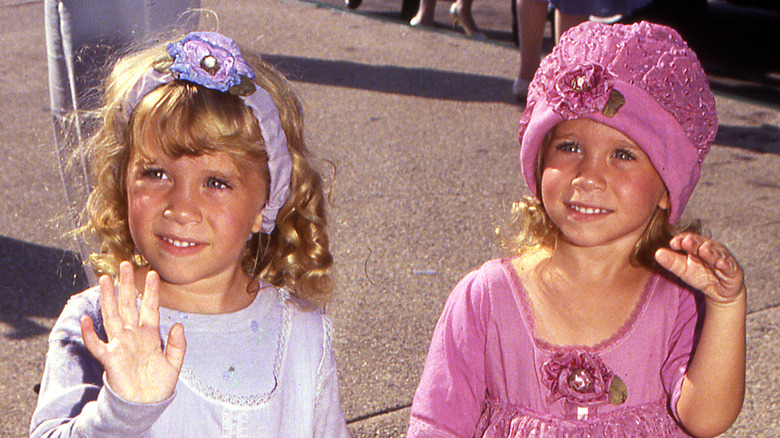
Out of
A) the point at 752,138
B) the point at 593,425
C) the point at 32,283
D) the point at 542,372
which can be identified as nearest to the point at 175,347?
the point at 542,372

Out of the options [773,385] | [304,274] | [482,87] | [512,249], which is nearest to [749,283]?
[773,385]

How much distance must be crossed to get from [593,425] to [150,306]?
1.04m

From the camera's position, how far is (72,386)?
78.6 inches

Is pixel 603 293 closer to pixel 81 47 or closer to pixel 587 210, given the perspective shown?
pixel 587 210

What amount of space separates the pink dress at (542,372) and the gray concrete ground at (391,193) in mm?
975

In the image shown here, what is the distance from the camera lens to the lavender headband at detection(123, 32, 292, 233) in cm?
204

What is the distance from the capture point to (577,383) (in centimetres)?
224

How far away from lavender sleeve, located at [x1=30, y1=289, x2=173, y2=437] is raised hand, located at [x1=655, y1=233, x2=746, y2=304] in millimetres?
1040

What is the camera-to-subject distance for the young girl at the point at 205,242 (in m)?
2.03

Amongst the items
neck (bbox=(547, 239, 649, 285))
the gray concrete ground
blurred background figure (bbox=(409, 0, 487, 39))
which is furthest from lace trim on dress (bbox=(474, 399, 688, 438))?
blurred background figure (bbox=(409, 0, 487, 39))

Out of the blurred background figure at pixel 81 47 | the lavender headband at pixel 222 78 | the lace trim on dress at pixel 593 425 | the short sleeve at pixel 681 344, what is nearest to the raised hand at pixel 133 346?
the lavender headband at pixel 222 78

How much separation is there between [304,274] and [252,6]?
7.07 m

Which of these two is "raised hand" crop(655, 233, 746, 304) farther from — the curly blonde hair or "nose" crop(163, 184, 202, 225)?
"nose" crop(163, 184, 202, 225)

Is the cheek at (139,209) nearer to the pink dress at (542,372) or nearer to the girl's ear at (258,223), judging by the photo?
the girl's ear at (258,223)
